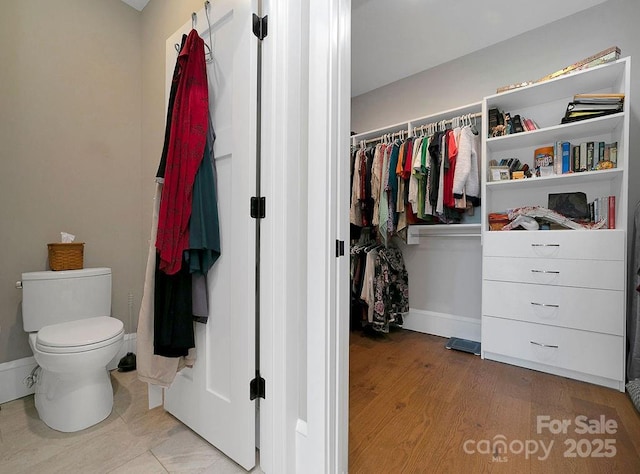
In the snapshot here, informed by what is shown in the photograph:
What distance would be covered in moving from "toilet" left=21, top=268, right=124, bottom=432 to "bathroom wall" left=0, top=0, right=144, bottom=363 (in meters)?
0.25

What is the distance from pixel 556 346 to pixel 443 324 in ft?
2.79

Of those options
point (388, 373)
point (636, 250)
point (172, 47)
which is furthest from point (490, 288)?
point (172, 47)

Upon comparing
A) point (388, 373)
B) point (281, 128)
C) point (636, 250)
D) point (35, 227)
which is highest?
point (281, 128)

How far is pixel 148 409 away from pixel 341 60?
73.2 inches

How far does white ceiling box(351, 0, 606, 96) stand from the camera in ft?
6.32

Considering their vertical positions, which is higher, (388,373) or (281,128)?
(281,128)

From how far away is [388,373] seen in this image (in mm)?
1825

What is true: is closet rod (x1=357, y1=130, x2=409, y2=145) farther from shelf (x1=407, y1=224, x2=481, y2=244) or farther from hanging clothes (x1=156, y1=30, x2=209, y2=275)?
hanging clothes (x1=156, y1=30, x2=209, y2=275)

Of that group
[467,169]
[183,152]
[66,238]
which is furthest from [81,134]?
[467,169]

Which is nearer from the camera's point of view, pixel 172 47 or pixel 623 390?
pixel 172 47

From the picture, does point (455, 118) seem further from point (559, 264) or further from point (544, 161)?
point (559, 264)

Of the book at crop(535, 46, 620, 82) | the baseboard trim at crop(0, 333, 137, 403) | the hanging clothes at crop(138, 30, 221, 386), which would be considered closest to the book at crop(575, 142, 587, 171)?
the book at crop(535, 46, 620, 82)

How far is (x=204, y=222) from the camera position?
1.11 meters

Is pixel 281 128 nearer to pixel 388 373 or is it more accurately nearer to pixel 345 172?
pixel 345 172
